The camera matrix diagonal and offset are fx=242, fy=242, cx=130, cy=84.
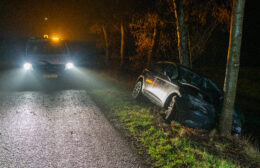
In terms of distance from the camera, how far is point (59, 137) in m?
5.28

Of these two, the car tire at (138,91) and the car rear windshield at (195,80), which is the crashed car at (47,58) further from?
the car rear windshield at (195,80)

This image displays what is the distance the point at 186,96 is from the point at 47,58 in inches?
300

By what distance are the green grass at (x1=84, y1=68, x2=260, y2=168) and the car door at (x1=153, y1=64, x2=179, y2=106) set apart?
1.94ft

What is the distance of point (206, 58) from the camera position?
23.4 meters

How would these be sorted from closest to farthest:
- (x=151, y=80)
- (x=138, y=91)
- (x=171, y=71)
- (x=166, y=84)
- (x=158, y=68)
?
(x=166, y=84), (x=171, y=71), (x=151, y=80), (x=158, y=68), (x=138, y=91)

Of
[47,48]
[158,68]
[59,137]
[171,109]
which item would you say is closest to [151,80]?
[158,68]

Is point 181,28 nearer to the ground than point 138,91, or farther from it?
farther from it

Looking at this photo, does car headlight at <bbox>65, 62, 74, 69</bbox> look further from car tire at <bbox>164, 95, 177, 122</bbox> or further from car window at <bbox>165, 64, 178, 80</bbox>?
car tire at <bbox>164, 95, 177, 122</bbox>

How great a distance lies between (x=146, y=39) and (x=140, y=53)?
1561mm

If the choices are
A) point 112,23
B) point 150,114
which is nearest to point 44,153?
point 150,114

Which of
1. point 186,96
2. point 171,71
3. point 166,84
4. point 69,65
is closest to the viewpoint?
point 186,96

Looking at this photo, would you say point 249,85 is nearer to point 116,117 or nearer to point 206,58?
point 206,58

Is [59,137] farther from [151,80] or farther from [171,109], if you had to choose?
[151,80]

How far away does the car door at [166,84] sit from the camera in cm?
733
